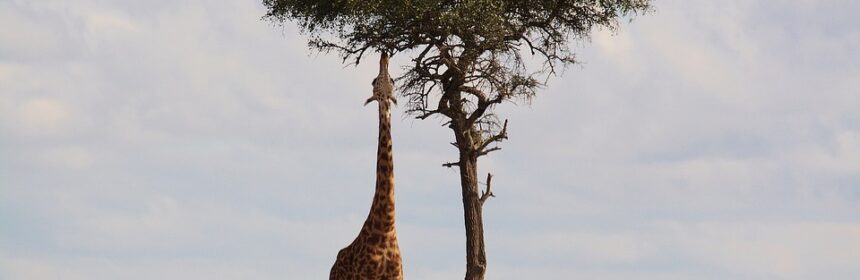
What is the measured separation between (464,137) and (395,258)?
36.1 feet

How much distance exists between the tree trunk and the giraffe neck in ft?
34.5

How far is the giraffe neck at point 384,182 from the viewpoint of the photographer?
625 inches

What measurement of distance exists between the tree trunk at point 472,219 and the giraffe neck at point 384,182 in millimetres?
10508

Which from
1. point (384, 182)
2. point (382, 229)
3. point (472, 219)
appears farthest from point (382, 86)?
point (472, 219)

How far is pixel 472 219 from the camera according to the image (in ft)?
87.4

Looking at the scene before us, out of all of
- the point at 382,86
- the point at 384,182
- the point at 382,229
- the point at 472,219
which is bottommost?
the point at 382,229

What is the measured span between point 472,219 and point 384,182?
10901mm

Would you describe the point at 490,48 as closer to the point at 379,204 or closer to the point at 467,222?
the point at 467,222

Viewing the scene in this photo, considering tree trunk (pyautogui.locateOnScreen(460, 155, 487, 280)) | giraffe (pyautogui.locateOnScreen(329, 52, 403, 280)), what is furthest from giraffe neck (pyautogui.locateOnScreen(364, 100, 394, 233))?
tree trunk (pyautogui.locateOnScreen(460, 155, 487, 280))

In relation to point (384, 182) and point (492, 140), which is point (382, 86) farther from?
point (492, 140)

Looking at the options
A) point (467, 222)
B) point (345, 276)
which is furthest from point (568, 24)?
point (345, 276)

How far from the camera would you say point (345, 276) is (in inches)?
653

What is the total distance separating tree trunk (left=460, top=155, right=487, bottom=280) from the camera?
86.2 feet

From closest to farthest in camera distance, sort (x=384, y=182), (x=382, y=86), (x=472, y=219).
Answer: (x=382, y=86)
(x=384, y=182)
(x=472, y=219)
